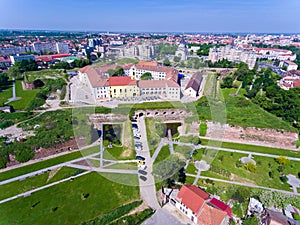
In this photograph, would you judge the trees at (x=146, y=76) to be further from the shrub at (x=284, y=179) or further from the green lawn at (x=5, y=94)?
the green lawn at (x=5, y=94)

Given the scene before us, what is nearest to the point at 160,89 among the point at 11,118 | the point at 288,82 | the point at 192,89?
the point at 192,89

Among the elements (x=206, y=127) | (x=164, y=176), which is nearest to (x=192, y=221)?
(x=164, y=176)

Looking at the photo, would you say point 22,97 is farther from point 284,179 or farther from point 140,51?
point 284,179

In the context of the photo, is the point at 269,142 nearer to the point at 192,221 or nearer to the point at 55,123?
the point at 192,221

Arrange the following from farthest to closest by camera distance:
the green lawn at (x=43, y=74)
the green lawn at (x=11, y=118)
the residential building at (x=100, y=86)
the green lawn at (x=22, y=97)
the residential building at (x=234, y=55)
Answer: the residential building at (x=234, y=55), the green lawn at (x=43, y=74), the green lawn at (x=22, y=97), the residential building at (x=100, y=86), the green lawn at (x=11, y=118)

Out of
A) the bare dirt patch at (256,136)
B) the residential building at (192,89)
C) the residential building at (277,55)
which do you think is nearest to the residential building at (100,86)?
the residential building at (192,89)

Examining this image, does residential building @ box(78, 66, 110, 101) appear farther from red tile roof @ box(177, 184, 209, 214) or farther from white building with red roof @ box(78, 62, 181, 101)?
red tile roof @ box(177, 184, 209, 214)

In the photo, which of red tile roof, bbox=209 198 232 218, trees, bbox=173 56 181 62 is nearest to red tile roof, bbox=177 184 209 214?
red tile roof, bbox=209 198 232 218
